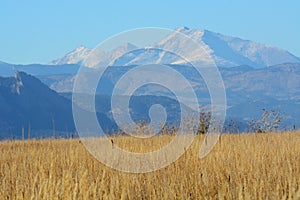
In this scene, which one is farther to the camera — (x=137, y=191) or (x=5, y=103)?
(x=5, y=103)

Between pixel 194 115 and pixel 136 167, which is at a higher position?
pixel 194 115

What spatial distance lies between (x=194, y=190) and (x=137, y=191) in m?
0.61

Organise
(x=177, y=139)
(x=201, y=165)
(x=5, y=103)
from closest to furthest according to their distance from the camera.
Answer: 1. (x=201, y=165)
2. (x=177, y=139)
3. (x=5, y=103)

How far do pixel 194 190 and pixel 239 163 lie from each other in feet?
6.02

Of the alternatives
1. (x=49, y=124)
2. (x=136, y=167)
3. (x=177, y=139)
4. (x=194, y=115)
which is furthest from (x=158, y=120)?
(x=49, y=124)

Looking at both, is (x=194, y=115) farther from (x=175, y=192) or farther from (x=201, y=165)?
(x=175, y=192)

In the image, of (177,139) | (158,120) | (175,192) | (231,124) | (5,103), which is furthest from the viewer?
(5,103)

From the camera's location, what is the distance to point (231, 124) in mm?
16297

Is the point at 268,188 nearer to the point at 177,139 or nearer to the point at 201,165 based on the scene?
the point at 201,165

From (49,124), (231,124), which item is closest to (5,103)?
(49,124)

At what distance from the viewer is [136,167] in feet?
26.0

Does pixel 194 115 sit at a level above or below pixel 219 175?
above

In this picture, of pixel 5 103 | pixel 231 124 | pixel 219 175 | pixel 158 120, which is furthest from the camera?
pixel 5 103

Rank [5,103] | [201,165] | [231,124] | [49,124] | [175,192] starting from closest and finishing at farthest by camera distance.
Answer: [175,192] < [201,165] < [231,124] < [49,124] < [5,103]
